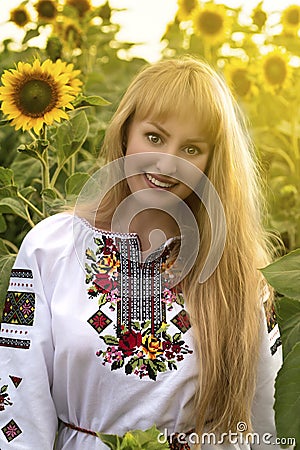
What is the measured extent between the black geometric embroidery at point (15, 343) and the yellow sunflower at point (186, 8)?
57.5 inches

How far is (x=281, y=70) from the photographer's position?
278 centimetres

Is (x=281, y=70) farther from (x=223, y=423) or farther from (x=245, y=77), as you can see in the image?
(x=223, y=423)

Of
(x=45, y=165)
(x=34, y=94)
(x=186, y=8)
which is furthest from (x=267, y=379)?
(x=186, y=8)

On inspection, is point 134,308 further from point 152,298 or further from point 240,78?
point 240,78

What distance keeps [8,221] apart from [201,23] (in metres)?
0.89

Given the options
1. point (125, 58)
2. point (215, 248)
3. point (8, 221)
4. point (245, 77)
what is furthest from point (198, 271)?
point (125, 58)

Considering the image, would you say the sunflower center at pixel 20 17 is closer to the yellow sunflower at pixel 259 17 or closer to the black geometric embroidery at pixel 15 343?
the yellow sunflower at pixel 259 17

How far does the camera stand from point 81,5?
2.59 meters

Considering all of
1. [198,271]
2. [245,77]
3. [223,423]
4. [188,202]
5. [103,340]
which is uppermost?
[245,77]

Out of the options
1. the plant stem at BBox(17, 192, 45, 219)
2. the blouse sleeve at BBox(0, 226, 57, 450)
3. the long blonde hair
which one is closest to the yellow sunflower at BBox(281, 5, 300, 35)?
the long blonde hair

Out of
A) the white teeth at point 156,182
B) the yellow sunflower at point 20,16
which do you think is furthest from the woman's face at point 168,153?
the yellow sunflower at point 20,16

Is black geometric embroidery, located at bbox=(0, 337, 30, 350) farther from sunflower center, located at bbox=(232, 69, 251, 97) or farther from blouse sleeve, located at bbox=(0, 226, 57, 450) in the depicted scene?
sunflower center, located at bbox=(232, 69, 251, 97)

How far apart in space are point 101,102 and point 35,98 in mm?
131

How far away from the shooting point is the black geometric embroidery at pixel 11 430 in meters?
1.71
